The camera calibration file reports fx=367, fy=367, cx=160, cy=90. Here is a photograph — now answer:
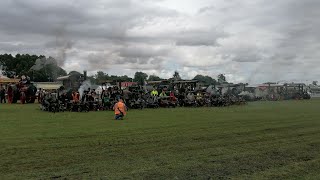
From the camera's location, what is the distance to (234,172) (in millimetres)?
7234

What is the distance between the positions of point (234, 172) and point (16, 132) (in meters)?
8.12

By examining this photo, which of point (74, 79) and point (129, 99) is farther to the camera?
point (74, 79)

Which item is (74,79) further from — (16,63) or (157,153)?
(16,63)

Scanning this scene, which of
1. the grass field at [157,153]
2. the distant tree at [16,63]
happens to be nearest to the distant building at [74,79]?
the grass field at [157,153]

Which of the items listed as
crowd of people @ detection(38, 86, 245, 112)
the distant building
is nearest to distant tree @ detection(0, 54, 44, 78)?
the distant building

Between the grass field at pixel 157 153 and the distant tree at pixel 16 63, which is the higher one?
the distant tree at pixel 16 63

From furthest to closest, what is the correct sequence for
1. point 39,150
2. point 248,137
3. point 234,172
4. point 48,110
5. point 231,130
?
point 48,110, point 231,130, point 248,137, point 39,150, point 234,172

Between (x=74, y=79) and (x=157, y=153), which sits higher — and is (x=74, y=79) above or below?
above

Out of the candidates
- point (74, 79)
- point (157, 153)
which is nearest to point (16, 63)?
point (74, 79)

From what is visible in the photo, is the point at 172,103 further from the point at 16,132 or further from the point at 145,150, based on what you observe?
the point at 145,150

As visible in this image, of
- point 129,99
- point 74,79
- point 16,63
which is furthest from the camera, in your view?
point 16,63

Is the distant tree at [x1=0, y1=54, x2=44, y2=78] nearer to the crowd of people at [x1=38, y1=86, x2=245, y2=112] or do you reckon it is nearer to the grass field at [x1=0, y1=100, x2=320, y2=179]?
the crowd of people at [x1=38, y1=86, x2=245, y2=112]

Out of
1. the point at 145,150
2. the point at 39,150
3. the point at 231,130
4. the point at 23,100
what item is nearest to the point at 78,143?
the point at 39,150

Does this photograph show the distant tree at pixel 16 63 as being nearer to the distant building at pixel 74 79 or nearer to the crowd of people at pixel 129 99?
the distant building at pixel 74 79
